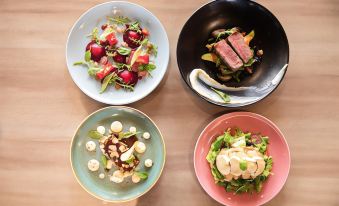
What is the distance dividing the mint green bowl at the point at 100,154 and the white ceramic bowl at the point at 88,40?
0.06m

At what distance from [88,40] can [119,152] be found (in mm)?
491

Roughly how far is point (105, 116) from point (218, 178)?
1.76 ft

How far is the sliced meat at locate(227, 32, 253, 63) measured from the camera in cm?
175

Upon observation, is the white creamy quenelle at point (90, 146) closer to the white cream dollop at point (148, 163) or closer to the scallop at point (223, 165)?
A: the white cream dollop at point (148, 163)

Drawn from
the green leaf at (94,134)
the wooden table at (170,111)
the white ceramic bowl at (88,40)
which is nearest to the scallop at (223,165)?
the wooden table at (170,111)

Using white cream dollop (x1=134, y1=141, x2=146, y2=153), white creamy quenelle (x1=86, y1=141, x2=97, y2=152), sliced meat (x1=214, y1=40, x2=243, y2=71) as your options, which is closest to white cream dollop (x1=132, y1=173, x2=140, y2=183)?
white cream dollop (x1=134, y1=141, x2=146, y2=153)

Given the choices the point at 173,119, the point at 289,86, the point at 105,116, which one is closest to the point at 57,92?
the point at 105,116

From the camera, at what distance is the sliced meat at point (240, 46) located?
68.8 inches

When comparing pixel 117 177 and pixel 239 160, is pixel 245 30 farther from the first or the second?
pixel 117 177

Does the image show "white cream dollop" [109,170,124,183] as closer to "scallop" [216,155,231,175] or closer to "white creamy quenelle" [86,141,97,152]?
"white creamy quenelle" [86,141,97,152]

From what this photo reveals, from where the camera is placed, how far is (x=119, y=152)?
5.80 ft

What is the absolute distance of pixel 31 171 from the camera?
1836mm

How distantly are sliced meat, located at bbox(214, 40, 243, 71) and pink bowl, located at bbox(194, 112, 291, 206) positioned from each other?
197 mm

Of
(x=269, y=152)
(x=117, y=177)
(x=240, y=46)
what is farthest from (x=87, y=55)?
(x=269, y=152)
